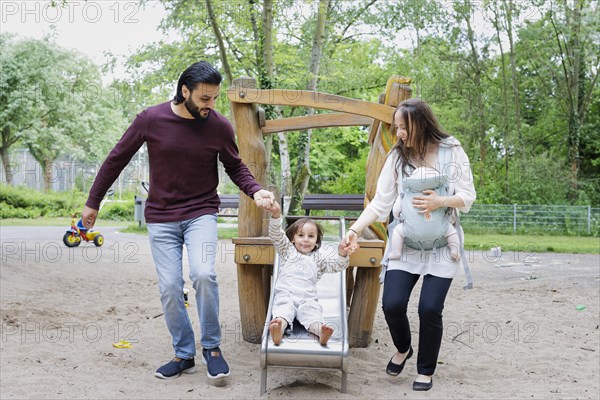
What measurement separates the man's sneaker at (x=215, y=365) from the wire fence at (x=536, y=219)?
51.9 ft

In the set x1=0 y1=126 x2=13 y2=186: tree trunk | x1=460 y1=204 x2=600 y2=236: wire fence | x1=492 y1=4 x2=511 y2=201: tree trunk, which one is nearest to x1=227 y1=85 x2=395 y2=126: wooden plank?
x1=460 y1=204 x2=600 y2=236: wire fence

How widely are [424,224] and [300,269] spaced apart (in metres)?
0.96

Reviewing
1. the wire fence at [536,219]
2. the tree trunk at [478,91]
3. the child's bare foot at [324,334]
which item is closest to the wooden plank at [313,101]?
the child's bare foot at [324,334]

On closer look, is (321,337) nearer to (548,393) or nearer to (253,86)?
(548,393)

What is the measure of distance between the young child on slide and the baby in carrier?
36cm

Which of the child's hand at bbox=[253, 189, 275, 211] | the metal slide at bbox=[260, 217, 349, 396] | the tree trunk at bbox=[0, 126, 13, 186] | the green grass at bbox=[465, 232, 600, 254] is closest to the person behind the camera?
the metal slide at bbox=[260, 217, 349, 396]

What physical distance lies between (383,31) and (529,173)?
6488 millimetres

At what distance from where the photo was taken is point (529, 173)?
70.4 ft

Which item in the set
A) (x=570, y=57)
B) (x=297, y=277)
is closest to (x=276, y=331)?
(x=297, y=277)

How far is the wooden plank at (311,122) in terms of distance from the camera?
18.0ft

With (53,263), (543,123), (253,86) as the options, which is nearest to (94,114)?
(543,123)

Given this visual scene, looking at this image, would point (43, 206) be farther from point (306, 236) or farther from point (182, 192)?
point (182, 192)

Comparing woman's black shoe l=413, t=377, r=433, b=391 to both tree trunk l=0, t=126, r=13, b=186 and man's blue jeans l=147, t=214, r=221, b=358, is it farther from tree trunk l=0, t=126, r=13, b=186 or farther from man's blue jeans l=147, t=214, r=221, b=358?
tree trunk l=0, t=126, r=13, b=186

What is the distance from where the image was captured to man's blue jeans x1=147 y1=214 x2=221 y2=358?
405 centimetres
